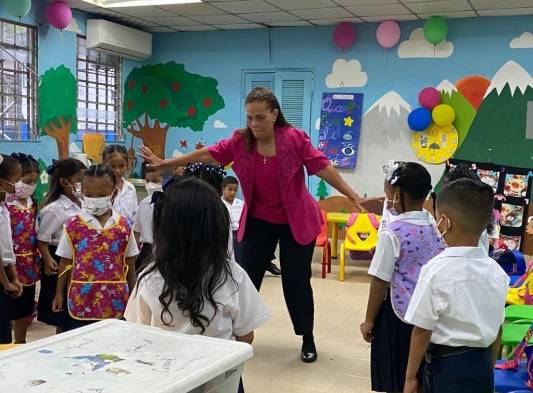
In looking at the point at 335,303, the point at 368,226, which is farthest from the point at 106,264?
the point at 368,226

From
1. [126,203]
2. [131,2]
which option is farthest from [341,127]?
[126,203]

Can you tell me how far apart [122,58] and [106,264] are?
6128mm

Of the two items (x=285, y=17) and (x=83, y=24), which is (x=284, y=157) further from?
(x=83, y=24)

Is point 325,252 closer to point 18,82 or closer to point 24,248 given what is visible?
point 24,248

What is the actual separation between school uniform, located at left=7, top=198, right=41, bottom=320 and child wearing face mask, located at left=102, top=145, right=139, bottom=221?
465mm

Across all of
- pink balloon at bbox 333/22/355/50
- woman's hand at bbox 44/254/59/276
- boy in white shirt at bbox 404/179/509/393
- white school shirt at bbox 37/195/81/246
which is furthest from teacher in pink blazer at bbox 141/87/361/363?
pink balloon at bbox 333/22/355/50

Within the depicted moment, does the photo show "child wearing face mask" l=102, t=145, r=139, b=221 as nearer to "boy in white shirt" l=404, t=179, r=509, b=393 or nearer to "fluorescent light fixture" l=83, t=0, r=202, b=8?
"boy in white shirt" l=404, t=179, r=509, b=393

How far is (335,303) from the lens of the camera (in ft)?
15.1

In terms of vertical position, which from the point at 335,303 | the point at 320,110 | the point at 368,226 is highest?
the point at 320,110

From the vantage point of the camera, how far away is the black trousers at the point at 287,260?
10.5ft

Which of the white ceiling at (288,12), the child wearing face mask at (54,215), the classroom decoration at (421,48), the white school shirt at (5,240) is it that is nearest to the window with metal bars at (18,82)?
the white ceiling at (288,12)

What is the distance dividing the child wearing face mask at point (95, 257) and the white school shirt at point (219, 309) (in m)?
0.84

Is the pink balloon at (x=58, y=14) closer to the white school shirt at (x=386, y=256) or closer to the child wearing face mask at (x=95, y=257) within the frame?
the child wearing face mask at (x=95, y=257)

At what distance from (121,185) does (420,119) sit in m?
4.11
